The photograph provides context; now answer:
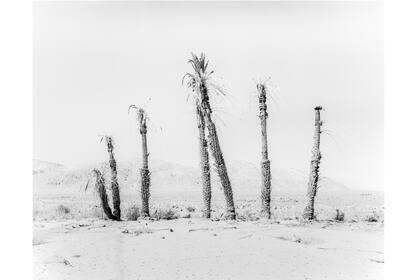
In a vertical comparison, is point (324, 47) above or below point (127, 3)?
below

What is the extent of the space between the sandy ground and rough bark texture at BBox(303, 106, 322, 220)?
5.93 ft

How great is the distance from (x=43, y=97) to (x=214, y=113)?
5.26 metres

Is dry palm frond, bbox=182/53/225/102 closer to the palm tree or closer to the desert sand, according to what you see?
the palm tree

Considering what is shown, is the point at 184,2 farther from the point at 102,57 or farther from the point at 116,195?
the point at 116,195

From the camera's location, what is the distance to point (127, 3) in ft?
48.1

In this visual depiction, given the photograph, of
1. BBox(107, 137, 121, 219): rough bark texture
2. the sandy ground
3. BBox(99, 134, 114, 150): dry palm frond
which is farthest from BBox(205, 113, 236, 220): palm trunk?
BBox(107, 137, 121, 219): rough bark texture

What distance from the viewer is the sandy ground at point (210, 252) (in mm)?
11805

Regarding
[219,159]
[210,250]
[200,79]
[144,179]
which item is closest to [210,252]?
[210,250]

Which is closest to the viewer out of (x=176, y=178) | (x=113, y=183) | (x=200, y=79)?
(x=200, y=79)

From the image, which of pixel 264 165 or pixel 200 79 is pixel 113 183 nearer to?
pixel 200 79

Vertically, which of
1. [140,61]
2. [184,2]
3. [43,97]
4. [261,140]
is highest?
[184,2]

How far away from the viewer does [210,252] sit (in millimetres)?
12844

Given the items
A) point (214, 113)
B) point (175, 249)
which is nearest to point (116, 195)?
point (214, 113)

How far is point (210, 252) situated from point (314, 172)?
6.47 m
